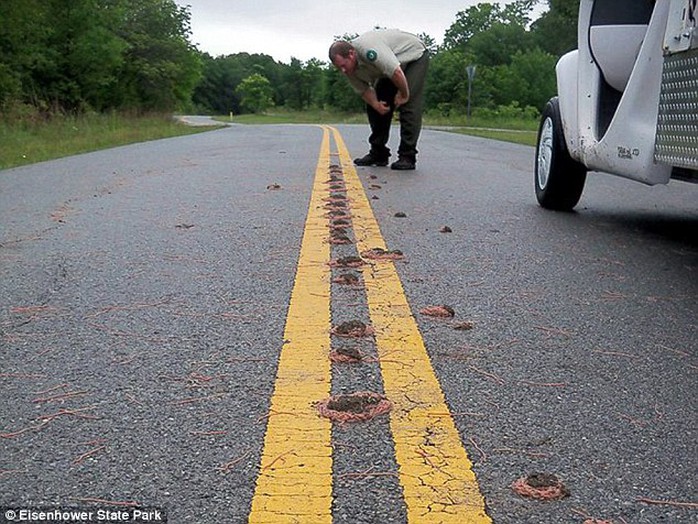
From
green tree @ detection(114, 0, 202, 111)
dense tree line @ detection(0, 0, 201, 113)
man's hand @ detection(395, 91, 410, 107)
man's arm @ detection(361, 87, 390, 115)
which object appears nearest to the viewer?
man's hand @ detection(395, 91, 410, 107)

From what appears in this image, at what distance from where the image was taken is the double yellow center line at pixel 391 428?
1622 millimetres

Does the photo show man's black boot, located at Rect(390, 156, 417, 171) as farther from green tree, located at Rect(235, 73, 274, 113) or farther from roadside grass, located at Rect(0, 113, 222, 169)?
green tree, located at Rect(235, 73, 274, 113)

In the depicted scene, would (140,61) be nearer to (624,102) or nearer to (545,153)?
(545,153)

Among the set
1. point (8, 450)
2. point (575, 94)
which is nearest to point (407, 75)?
point (575, 94)

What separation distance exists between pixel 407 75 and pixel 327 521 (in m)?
7.92

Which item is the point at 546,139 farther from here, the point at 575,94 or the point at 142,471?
the point at 142,471

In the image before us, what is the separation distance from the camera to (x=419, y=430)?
1975 mm

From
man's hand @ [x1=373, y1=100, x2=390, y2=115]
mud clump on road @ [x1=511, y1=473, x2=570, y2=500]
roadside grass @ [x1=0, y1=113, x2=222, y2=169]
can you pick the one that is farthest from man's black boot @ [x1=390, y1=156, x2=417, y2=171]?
mud clump on road @ [x1=511, y1=473, x2=570, y2=500]

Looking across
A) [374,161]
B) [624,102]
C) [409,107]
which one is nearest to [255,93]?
[374,161]

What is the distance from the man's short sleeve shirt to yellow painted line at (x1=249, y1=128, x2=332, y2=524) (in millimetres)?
5474

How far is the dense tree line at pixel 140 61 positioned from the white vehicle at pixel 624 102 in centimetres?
1819

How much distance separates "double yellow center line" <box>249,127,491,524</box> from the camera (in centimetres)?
162

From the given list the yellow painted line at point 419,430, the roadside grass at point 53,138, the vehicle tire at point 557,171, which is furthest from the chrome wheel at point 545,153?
the roadside grass at point 53,138

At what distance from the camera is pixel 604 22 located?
4789mm
